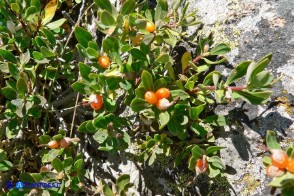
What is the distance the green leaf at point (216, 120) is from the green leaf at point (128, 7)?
682mm

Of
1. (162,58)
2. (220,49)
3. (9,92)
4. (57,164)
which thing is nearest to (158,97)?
(162,58)

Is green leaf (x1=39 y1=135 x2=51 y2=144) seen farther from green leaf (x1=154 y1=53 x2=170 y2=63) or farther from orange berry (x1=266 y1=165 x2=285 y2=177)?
orange berry (x1=266 y1=165 x2=285 y2=177)

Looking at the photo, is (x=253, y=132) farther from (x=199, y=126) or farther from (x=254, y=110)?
(x=199, y=126)

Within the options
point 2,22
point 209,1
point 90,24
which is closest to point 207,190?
point 209,1

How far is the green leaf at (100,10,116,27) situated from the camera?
6.30ft

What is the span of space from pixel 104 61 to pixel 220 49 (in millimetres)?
602

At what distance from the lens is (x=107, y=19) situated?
196 cm

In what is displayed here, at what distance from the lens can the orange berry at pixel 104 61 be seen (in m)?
2.07

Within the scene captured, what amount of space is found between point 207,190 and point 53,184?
0.84 metres

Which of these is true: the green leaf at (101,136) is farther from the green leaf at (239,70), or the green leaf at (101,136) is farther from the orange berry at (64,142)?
the green leaf at (239,70)

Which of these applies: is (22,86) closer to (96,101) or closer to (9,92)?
(9,92)

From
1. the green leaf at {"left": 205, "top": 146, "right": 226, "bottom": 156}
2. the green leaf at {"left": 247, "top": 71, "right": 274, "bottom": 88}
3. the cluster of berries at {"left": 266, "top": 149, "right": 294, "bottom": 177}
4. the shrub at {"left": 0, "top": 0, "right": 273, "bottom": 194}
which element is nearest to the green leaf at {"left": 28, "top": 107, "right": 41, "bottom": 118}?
the shrub at {"left": 0, "top": 0, "right": 273, "bottom": 194}

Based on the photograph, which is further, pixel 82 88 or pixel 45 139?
pixel 45 139

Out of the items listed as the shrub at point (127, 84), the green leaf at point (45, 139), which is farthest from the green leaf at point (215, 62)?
the green leaf at point (45, 139)
